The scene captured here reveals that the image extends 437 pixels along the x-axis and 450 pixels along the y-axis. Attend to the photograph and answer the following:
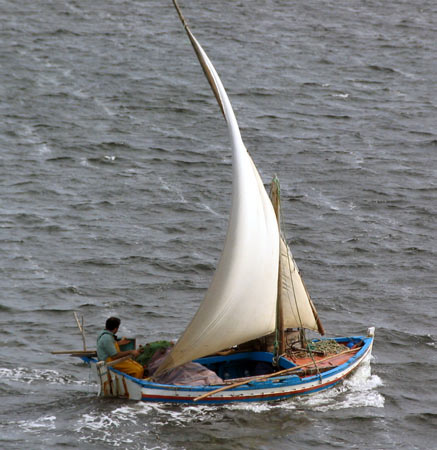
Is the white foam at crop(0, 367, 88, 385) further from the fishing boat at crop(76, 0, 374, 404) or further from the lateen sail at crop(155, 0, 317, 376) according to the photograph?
the lateen sail at crop(155, 0, 317, 376)

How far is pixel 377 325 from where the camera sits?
113ft

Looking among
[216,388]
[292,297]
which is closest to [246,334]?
[216,388]

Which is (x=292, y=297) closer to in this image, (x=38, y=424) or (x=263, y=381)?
(x=263, y=381)

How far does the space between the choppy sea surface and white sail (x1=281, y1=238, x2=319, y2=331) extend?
241 centimetres

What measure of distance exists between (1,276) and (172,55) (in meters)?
34.9

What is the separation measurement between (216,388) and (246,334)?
85.6 inches

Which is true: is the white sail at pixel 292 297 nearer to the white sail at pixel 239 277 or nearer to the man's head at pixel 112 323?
the white sail at pixel 239 277

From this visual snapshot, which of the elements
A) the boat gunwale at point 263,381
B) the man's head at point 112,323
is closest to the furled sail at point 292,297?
the boat gunwale at point 263,381

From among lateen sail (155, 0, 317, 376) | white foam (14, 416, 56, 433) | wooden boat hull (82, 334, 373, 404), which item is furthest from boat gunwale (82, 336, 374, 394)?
white foam (14, 416, 56, 433)

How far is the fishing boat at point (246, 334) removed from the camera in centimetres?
2650

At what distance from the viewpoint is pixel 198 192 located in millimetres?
47406

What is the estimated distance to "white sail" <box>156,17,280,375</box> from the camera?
26.8 m

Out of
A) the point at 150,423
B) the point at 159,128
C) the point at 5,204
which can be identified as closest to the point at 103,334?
the point at 150,423

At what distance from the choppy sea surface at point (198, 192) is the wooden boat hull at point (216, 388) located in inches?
11.6
